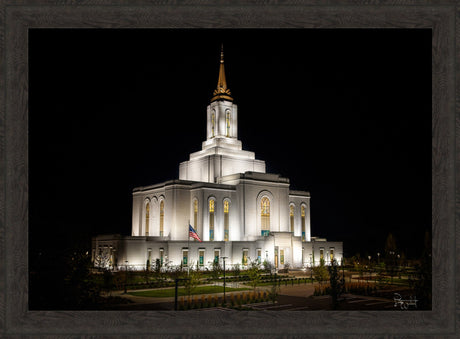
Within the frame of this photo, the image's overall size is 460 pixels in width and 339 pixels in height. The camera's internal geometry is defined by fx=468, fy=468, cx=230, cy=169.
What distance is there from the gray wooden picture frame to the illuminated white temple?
122 feet

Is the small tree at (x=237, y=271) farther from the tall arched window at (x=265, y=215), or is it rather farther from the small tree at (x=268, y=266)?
the tall arched window at (x=265, y=215)

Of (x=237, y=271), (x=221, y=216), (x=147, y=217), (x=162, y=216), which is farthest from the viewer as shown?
(x=147, y=217)

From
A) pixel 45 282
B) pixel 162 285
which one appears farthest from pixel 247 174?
pixel 45 282

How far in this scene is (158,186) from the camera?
5806 cm

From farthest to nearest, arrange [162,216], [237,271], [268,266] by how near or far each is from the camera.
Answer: [162,216] → [268,266] → [237,271]

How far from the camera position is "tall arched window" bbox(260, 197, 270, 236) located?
56.9 meters

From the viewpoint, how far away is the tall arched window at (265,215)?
56938 mm

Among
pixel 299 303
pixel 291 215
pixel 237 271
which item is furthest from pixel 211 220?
pixel 299 303

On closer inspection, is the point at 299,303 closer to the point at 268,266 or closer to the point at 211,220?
the point at 268,266
